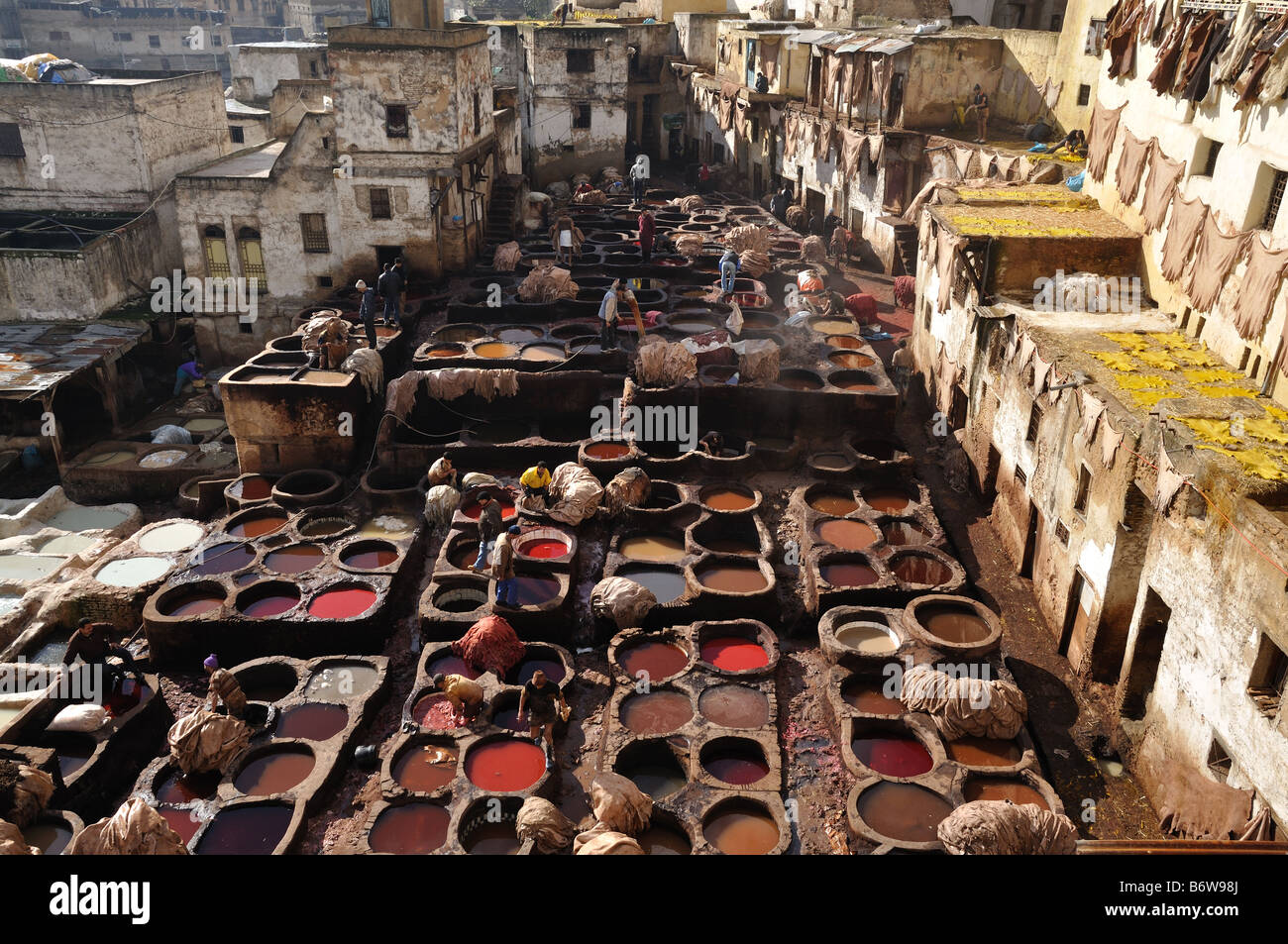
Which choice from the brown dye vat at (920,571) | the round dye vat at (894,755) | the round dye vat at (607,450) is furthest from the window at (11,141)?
the round dye vat at (894,755)

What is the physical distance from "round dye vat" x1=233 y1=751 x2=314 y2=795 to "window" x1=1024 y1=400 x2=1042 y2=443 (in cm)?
1253

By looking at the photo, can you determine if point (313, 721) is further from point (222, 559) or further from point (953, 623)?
point (953, 623)

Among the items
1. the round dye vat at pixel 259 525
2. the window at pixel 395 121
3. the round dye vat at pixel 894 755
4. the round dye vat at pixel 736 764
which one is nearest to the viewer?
the round dye vat at pixel 894 755

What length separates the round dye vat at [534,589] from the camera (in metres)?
15.5

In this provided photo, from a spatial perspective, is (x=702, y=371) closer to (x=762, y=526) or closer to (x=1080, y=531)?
(x=762, y=526)

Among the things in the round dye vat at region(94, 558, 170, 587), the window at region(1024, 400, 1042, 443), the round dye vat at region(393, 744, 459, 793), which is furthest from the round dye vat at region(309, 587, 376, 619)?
the window at region(1024, 400, 1042, 443)

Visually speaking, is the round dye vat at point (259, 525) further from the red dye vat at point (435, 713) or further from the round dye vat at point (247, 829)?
the round dye vat at point (247, 829)

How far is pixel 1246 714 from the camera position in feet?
32.1

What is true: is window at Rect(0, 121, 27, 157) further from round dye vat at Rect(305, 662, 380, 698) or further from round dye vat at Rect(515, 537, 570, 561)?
round dye vat at Rect(305, 662, 380, 698)

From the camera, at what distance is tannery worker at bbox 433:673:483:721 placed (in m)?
13.3

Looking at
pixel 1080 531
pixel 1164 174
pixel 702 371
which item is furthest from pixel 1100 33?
pixel 1080 531

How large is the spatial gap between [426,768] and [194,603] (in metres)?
6.31

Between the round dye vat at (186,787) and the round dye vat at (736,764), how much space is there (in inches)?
265

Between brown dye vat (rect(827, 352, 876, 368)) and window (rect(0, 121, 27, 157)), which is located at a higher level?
window (rect(0, 121, 27, 157))
